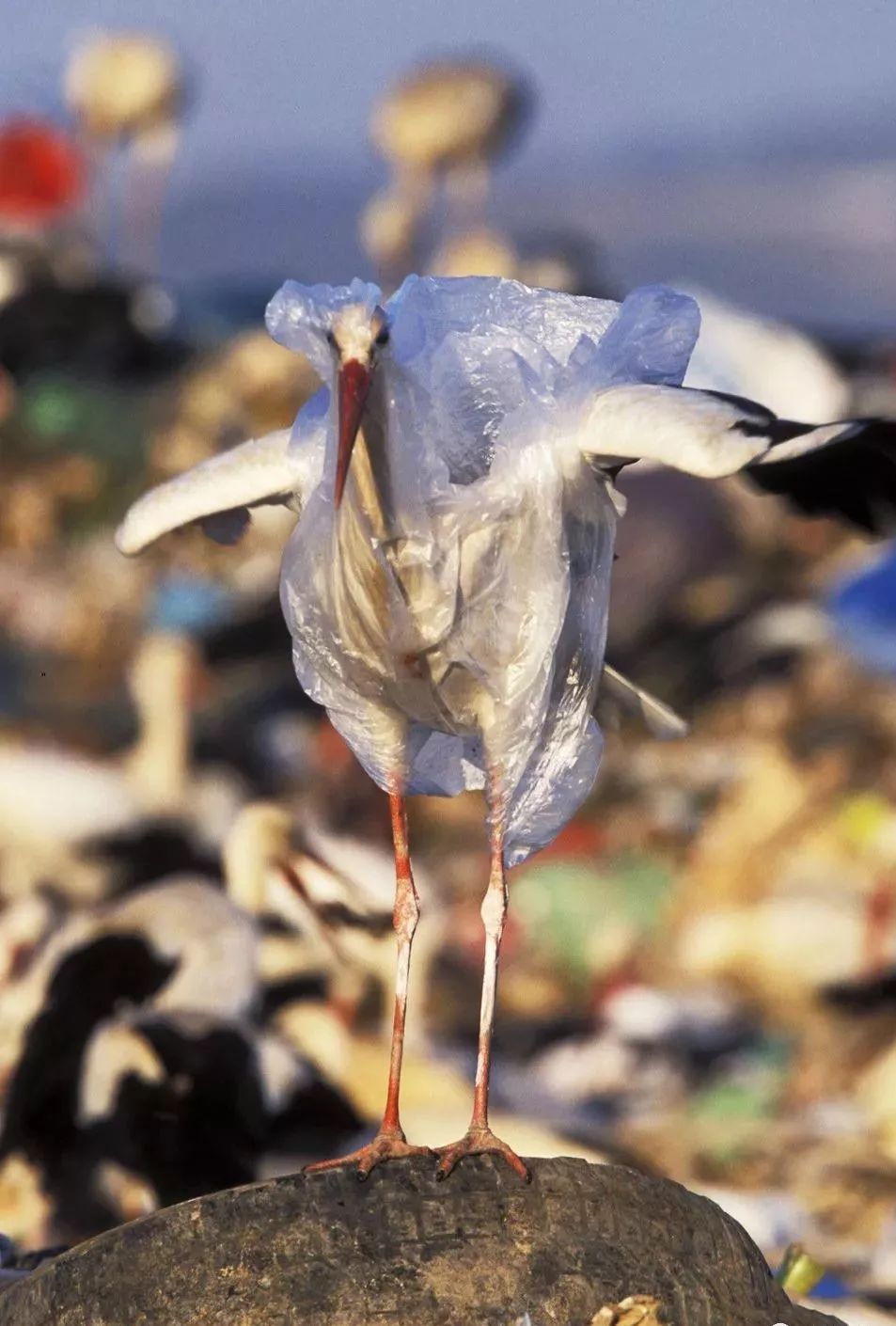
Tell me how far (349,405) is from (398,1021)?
1.06m

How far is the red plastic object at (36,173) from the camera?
23547 millimetres

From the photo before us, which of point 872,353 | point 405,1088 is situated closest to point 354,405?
point 405,1088

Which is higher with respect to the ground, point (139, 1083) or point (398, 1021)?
point (398, 1021)

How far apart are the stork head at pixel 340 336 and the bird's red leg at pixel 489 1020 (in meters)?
0.68

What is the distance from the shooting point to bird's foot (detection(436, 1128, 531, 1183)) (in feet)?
12.5

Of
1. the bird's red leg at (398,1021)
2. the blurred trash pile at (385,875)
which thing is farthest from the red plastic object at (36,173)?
the bird's red leg at (398,1021)

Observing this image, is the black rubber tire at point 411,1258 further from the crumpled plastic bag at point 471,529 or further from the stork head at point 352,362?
the stork head at point 352,362

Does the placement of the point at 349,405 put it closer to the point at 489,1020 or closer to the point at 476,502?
the point at 476,502

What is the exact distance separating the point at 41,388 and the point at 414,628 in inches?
521

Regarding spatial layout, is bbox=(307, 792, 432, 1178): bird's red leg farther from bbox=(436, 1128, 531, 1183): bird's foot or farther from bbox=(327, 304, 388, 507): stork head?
bbox=(327, 304, 388, 507): stork head

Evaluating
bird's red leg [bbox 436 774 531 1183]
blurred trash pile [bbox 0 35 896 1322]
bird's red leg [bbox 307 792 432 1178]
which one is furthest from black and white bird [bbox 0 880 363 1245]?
bird's red leg [bbox 436 774 531 1183]

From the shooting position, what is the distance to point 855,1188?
6.89 meters

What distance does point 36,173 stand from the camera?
78.1 feet

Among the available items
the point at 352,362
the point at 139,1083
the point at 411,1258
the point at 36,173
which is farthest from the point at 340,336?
the point at 36,173
